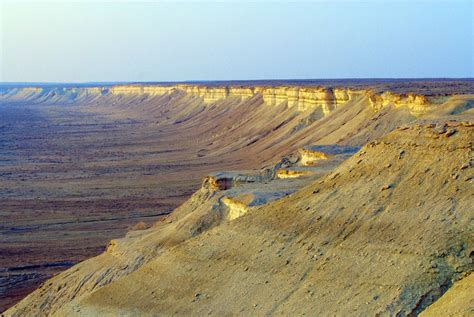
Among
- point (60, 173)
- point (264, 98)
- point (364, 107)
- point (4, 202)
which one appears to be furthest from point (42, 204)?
point (264, 98)

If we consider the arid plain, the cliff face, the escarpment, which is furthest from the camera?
the cliff face

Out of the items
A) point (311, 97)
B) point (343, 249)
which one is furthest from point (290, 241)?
point (311, 97)

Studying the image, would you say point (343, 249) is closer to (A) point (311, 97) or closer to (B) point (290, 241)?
(B) point (290, 241)

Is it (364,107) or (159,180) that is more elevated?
(364,107)

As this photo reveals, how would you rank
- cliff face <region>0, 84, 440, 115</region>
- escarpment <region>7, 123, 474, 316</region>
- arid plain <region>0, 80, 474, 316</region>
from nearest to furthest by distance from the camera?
escarpment <region>7, 123, 474, 316</region> → arid plain <region>0, 80, 474, 316</region> → cliff face <region>0, 84, 440, 115</region>

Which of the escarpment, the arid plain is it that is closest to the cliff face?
the arid plain

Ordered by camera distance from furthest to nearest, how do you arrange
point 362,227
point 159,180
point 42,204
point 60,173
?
point 60,173
point 159,180
point 42,204
point 362,227

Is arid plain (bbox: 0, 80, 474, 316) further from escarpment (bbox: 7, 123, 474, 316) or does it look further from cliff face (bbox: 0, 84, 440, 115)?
cliff face (bbox: 0, 84, 440, 115)

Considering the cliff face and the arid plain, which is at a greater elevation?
the cliff face

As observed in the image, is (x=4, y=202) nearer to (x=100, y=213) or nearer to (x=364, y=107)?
(x=100, y=213)

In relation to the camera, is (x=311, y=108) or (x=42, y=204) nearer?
(x=42, y=204)

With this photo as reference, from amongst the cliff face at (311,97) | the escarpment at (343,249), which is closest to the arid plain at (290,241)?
the escarpment at (343,249)
